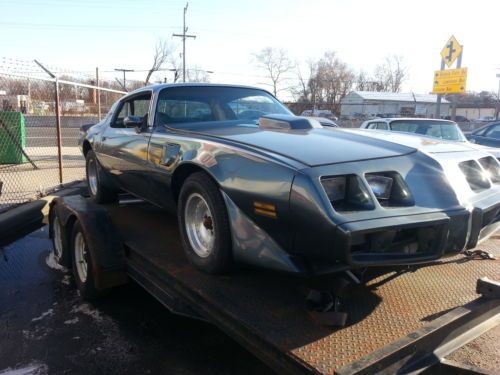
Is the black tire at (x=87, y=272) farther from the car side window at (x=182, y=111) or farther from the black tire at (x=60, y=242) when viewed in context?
the car side window at (x=182, y=111)

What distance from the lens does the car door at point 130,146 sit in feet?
12.6

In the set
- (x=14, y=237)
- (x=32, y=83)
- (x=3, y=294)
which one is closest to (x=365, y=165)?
(x=3, y=294)

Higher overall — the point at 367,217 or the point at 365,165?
the point at 365,165

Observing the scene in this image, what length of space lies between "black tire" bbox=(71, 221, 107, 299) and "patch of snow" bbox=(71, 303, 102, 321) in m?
0.09

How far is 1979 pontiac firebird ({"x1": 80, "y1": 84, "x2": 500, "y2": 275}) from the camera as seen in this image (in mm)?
2154

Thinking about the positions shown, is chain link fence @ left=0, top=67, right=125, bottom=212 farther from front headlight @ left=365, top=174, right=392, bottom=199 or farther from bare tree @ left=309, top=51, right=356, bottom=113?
bare tree @ left=309, top=51, right=356, bottom=113

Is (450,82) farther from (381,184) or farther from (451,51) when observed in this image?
(381,184)

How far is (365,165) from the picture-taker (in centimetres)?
232

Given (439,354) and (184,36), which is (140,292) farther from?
(184,36)

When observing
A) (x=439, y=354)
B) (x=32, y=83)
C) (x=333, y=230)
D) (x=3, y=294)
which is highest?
(x=32, y=83)

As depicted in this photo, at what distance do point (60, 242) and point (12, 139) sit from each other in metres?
8.08

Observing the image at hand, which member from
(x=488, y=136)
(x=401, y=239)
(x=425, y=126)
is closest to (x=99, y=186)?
(x=401, y=239)

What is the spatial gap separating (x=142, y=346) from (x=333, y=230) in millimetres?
1877

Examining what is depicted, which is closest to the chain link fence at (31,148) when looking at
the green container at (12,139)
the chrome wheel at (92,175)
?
the green container at (12,139)
